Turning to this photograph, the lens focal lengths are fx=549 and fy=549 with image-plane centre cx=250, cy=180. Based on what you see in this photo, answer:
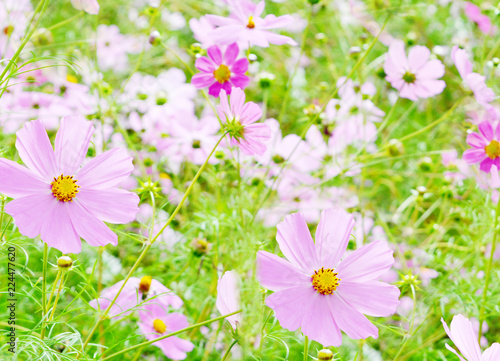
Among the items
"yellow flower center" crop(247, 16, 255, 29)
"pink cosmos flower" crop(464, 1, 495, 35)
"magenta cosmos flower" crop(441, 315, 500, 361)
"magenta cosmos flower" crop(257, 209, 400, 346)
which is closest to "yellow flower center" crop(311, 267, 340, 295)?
"magenta cosmos flower" crop(257, 209, 400, 346)

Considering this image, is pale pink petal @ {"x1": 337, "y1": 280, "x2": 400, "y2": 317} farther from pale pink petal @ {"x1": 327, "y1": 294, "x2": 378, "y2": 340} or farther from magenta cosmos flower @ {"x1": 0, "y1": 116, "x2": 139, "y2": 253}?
magenta cosmos flower @ {"x1": 0, "y1": 116, "x2": 139, "y2": 253}

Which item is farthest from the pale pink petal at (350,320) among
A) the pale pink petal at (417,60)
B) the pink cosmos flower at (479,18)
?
the pink cosmos flower at (479,18)

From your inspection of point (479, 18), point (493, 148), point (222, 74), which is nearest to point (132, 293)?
point (222, 74)

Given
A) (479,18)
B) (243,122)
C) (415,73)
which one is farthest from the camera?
(479,18)

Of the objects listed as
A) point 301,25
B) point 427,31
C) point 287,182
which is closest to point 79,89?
point 287,182

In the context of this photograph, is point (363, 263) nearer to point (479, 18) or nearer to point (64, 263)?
point (64, 263)

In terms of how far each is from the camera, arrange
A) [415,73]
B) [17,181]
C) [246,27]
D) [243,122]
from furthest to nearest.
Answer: [415,73]
[246,27]
[243,122]
[17,181]

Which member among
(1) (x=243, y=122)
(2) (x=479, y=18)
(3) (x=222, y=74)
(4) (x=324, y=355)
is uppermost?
(2) (x=479, y=18)
